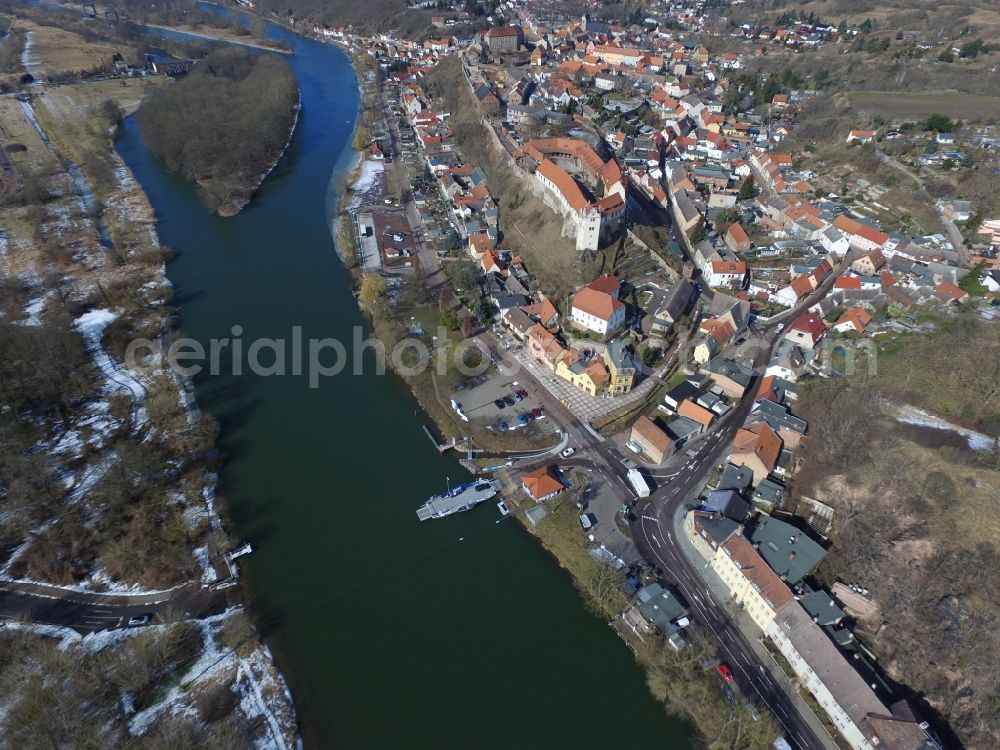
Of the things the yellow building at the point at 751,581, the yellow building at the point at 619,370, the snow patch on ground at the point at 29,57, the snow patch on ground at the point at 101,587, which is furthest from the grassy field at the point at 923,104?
the snow patch on ground at the point at 29,57

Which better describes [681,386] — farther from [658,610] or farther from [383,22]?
[383,22]

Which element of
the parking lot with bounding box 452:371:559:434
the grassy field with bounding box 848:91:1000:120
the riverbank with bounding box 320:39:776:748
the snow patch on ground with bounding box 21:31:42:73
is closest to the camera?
the riverbank with bounding box 320:39:776:748

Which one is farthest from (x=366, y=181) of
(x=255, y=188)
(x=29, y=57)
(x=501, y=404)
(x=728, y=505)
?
(x=29, y=57)

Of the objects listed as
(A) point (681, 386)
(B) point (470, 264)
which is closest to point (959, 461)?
(A) point (681, 386)

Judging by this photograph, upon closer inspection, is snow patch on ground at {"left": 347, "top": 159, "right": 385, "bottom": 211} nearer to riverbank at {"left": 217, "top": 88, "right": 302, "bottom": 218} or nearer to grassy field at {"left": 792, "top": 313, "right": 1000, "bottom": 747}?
riverbank at {"left": 217, "top": 88, "right": 302, "bottom": 218}

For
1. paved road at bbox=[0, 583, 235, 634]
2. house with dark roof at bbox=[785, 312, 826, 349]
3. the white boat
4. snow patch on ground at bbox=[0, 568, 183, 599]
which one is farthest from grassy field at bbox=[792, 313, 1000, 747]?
snow patch on ground at bbox=[0, 568, 183, 599]

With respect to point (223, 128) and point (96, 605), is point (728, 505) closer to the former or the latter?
point (96, 605)
